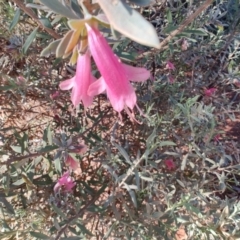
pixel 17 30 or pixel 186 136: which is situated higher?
pixel 17 30

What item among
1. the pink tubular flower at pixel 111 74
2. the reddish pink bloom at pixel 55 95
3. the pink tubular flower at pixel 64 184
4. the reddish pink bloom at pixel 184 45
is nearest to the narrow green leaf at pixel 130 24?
the pink tubular flower at pixel 111 74

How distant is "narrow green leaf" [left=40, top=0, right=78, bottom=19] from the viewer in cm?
64

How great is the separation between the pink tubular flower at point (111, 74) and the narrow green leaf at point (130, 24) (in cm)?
15

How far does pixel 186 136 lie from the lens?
164 centimetres

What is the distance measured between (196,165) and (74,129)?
500 millimetres

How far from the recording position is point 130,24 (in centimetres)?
44

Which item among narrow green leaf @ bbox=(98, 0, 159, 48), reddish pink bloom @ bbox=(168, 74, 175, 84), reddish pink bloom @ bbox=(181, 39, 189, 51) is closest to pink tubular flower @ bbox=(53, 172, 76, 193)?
reddish pink bloom @ bbox=(168, 74, 175, 84)

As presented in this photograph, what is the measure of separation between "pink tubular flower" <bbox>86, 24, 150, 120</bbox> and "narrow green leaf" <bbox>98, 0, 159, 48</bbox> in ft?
0.50

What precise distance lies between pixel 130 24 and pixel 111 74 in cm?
22

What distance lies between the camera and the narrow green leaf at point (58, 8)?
2.09 ft

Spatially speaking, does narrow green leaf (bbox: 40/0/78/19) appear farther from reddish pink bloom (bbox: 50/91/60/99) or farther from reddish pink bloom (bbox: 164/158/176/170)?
reddish pink bloom (bbox: 164/158/176/170)

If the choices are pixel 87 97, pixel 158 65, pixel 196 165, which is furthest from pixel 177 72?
pixel 87 97

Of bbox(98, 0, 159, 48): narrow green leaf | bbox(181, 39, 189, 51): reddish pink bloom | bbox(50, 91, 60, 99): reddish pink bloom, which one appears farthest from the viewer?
bbox(181, 39, 189, 51): reddish pink bloom

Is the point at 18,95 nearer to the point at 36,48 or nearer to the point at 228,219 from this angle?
the point at 36,48
